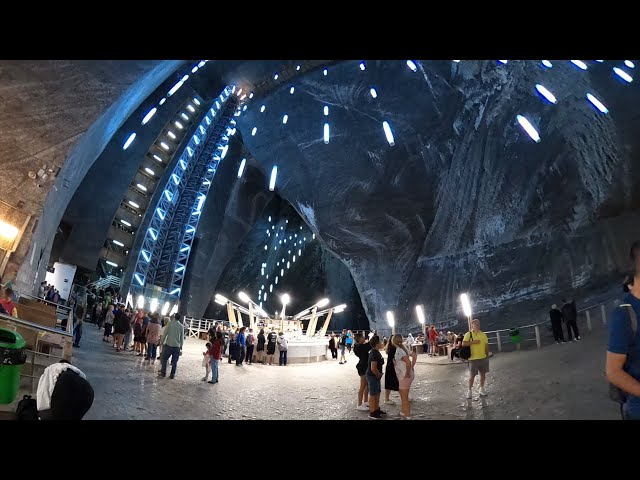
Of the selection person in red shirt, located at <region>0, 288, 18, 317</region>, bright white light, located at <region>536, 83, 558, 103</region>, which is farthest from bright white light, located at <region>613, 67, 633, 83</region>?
person in red shirt, located at <region>0, 288, 18, 317</region>

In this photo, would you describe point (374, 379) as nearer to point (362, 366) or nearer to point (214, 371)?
point (362, 366)

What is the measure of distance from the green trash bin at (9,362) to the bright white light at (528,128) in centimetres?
1515

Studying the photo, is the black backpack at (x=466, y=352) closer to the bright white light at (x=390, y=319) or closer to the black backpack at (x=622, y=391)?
the black backpack at (x=622, y=391)

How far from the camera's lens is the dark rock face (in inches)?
417

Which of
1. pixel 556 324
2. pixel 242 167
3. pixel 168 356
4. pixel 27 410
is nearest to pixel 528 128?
pixel 556 324

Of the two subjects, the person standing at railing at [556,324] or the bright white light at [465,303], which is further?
the bright white light at [465,303]

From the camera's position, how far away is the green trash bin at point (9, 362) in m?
2.99

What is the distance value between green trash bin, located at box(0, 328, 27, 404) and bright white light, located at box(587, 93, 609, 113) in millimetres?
14436

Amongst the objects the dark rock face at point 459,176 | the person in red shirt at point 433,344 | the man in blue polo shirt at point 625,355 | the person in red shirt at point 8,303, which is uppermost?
the dark rock face at point 459,176

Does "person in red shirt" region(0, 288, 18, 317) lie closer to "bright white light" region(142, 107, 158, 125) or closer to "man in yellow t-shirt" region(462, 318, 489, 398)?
"man in yellow t-shirt" region(462, 318, 489, 398)

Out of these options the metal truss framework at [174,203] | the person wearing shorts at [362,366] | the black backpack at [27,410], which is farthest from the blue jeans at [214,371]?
the metal truss framework at [174,203]

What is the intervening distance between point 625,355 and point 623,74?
1189 centimetres
